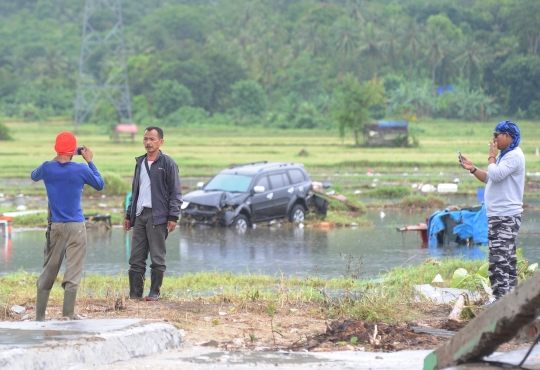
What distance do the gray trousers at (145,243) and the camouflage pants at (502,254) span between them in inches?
137

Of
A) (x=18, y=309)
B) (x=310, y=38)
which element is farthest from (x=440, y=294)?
(x=310, y=38)

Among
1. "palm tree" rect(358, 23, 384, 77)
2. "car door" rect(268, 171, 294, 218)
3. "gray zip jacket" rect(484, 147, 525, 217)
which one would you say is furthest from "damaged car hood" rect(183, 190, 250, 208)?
"palm tree" rect(358, 23, 384, 77)

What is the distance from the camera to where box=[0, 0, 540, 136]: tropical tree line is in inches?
3374

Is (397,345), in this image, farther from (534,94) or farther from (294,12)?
(294,12)

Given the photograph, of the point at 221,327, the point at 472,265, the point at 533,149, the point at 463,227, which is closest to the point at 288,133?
the point at 533,149

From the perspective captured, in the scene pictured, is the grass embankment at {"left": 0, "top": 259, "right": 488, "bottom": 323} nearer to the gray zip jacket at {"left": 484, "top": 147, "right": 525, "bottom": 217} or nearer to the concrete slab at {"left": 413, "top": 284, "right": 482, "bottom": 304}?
the concrete slab at {"left": 413, "top": 284, "right": 482, "bottom": 304}

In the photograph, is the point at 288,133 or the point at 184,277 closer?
the point at 184,277

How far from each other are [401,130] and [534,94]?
27.7m

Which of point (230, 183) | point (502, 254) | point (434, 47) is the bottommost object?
point (502, 254)

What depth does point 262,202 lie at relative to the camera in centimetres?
2242

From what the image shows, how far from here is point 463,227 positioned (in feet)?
59.6

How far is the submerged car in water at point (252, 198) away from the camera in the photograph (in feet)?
71.8

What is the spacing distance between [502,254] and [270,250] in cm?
865

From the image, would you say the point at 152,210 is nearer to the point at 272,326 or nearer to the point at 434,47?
the point at 272,326
